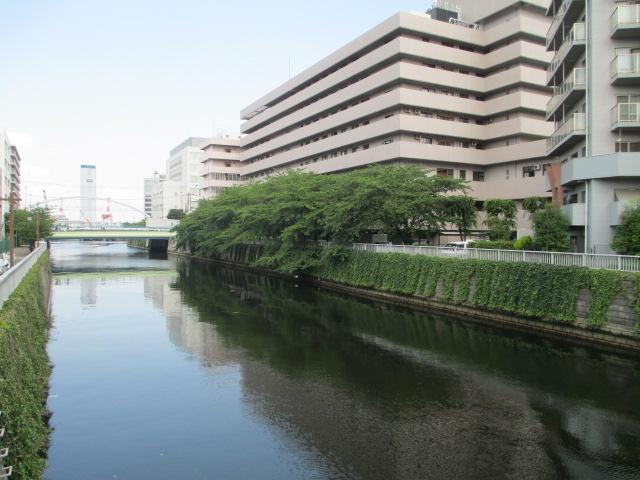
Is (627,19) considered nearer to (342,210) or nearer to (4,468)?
(342,210)

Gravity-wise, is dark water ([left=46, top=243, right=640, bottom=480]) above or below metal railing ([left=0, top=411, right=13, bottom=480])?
below

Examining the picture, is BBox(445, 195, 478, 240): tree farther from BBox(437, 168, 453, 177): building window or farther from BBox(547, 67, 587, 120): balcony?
BBox(437, 168, 453, 177): building window

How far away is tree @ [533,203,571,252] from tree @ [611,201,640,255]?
4196 mm

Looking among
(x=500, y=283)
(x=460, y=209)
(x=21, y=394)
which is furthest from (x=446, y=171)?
(x=21, y=394)

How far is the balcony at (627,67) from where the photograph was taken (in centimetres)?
2595

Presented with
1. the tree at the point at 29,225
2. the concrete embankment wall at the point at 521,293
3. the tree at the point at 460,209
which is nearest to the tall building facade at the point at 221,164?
the tree at the point at 29,225

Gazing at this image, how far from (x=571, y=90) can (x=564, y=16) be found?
6120 millimetres

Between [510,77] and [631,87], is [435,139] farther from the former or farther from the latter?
[631,87]

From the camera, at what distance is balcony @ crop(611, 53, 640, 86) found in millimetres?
25953

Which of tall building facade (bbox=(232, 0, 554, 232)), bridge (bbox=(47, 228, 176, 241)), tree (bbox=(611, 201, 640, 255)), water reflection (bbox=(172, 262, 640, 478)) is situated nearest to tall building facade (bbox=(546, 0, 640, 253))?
tree (bbox=(611, 201, 640, 255))

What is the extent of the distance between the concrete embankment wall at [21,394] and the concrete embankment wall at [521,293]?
1874 centimetres

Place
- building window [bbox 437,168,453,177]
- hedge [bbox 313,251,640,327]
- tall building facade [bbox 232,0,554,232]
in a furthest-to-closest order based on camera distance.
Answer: building window [bbox 437,168,453,177], tall building facade [bbox 232,0,554,232], hedge [bbox 313,251,640,327]

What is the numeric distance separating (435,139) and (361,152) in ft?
25.8

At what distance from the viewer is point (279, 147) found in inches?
3061
